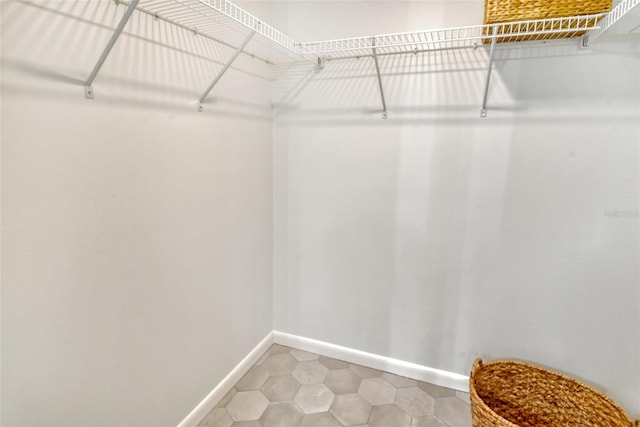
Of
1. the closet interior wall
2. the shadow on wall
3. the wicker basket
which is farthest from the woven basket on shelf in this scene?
the wicker basket

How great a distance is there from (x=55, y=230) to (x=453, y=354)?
5.94ft

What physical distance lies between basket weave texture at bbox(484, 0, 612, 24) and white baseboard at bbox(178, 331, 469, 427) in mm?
1670

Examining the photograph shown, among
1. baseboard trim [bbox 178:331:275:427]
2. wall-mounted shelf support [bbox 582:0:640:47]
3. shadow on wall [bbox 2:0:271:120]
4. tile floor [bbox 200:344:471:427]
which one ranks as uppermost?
wall-mounted shelf support [bbox 582:0:640:47]

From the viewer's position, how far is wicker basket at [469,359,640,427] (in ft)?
4.73

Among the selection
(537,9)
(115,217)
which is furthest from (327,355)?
(537,9)

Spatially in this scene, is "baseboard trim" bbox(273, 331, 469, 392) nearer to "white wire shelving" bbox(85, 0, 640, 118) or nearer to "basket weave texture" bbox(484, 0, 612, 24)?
"white wire shelving" bbox(85, 0, 640, 118)

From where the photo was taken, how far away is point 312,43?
1535mm

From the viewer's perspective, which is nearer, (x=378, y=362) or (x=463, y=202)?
(x=463, y=202)

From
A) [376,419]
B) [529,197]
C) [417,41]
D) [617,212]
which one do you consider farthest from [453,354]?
[417,41]

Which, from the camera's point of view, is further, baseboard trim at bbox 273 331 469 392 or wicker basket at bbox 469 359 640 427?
baseboard trim at bbox 273 331 469 392

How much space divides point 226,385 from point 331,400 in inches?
21.2

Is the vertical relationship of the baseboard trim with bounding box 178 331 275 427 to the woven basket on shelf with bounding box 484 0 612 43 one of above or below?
below

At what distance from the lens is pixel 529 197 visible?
1576 millimetres

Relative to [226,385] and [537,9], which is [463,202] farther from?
[226,385]
